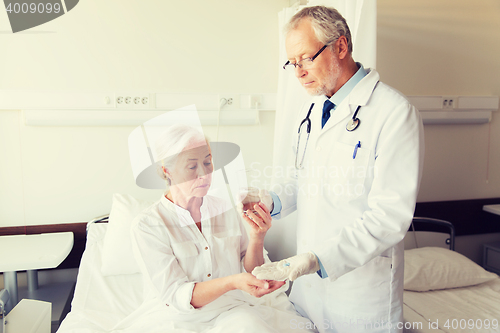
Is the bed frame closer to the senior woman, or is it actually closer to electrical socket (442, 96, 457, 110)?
electrical socket (442, 96, 457, 110)

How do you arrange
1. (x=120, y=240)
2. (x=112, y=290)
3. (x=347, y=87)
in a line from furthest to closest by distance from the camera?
(x=120, y=240) < (x=112, y=290) < (x=347, y=87)

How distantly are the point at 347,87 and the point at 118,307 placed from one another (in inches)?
53.7

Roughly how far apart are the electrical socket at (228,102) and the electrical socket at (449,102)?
157 centimetres

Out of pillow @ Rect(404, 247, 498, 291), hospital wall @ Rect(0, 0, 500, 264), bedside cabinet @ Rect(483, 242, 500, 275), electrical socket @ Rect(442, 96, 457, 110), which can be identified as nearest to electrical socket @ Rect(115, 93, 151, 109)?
hospital wall @ Rect(0, 0, 500, 264)

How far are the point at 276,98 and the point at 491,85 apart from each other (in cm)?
175

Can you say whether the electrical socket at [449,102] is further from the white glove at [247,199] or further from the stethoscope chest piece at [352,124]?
the white glove at [247,199]

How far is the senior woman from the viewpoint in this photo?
3.79 feet

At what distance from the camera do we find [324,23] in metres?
1.19

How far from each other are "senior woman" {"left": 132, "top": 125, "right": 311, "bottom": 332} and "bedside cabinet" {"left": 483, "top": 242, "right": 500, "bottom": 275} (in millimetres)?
2134

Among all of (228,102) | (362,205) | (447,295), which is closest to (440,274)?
(447,295)

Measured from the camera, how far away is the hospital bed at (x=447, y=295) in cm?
161

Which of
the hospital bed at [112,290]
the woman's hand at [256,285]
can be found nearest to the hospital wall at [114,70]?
the hospital bed at [112,290]

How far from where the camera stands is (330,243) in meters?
1.13

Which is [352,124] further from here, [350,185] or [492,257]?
[492,257]
